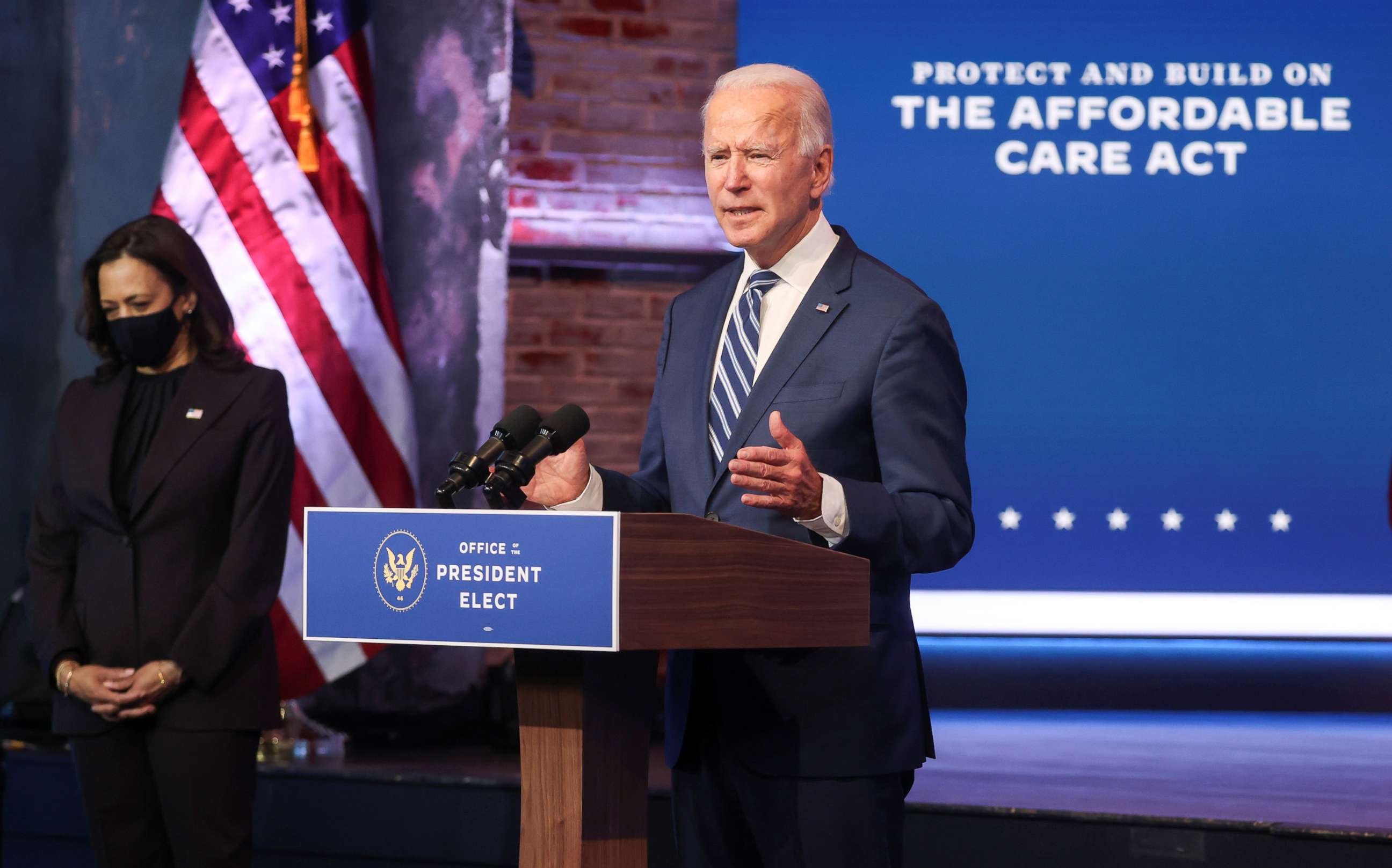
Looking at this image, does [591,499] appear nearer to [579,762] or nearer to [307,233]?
[579,762]

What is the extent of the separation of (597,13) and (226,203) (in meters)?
1.42

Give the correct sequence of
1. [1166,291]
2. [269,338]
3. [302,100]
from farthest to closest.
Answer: [1166,291] < [269,338] < [302,100]

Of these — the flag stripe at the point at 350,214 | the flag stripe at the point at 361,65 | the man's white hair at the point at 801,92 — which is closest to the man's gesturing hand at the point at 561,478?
the man's white hair at the point at 801,92

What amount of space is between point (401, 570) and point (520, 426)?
227 millimetres

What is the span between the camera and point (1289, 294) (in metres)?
4.76

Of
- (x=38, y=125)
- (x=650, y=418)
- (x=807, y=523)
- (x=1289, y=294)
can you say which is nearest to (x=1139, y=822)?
(x=650, y=418)

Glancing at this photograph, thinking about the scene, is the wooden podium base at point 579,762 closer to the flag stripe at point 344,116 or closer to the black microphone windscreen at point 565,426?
the black microphone windscreen at point 565,426

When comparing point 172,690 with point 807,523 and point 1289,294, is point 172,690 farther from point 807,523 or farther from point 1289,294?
point 1289,294

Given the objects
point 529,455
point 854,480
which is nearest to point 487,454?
point 529,455

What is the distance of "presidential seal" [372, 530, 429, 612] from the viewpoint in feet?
4.56

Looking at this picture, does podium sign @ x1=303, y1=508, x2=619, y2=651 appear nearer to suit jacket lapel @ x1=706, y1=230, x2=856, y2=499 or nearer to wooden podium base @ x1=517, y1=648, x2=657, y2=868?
wooden podium base @ x1=517, y1=648, x2=657, y2=868

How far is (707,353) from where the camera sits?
72.8 inches

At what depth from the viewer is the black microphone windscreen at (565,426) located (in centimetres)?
154

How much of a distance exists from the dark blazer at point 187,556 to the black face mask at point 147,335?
0.26 ft
